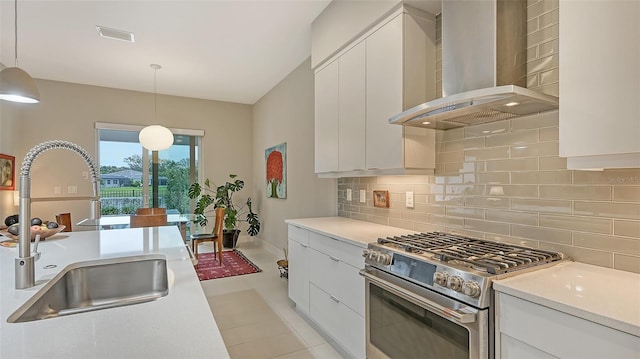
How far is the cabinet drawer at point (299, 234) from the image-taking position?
8.95 ft

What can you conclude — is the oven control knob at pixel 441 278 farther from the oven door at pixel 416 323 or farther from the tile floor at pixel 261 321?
the tile floor at pixel 261 321

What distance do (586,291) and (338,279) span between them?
1.44m

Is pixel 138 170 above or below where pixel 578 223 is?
above

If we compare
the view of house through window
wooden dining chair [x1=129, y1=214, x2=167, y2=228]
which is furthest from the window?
wooden dining chair [x1=129, y1=214, x2=167, y2=228]

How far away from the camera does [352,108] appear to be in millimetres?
2514

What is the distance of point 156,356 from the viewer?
2.27 ft

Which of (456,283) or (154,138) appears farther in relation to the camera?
(154,138)

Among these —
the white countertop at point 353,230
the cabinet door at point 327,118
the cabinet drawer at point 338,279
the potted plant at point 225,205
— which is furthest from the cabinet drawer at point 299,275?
the potted plant at point 225,205

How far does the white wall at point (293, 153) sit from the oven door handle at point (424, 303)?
1.64 metres

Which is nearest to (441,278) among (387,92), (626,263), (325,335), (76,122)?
(626,263)

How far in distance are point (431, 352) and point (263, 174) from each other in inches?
184

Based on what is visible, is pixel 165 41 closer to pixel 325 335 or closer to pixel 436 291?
pixel 325 335

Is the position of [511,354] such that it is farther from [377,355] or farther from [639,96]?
[639,96]

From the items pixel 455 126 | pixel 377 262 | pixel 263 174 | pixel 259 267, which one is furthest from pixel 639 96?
pixel 263 174
